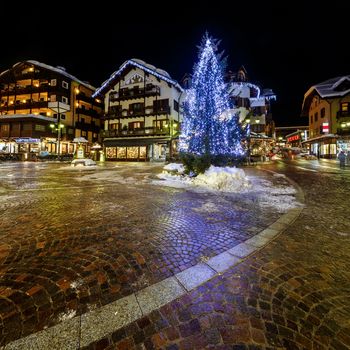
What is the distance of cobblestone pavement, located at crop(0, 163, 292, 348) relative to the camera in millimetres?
2320

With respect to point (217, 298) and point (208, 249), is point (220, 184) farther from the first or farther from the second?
point (217, 298)

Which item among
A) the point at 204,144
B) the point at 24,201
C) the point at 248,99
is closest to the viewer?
the point at 24,201

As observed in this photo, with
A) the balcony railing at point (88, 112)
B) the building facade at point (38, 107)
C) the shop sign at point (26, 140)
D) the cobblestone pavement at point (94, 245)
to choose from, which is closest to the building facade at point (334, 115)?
the cobblestone pavement at point (94, 245)

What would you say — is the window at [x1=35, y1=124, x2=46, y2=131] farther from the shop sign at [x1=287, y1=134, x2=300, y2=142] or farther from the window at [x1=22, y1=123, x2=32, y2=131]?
the shop sign at [x1=287, y1=134, x2=300, y2=142]

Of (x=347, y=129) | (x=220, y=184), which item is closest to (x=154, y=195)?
(x=220, y=184)

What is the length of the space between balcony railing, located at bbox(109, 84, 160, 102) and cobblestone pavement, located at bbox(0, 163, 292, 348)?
98.7 feet

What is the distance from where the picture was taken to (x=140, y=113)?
34.7 metres

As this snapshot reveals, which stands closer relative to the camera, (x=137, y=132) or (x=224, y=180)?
(x=224, y=180)

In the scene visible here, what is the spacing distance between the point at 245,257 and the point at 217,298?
1.12 metres

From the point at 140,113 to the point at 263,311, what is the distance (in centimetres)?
3525

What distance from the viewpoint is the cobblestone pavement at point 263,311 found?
6.04 ft

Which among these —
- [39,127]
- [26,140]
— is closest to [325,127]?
[39,127]

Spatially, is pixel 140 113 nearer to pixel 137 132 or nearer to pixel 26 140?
pixel 137 132

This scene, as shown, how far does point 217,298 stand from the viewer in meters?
2.39
